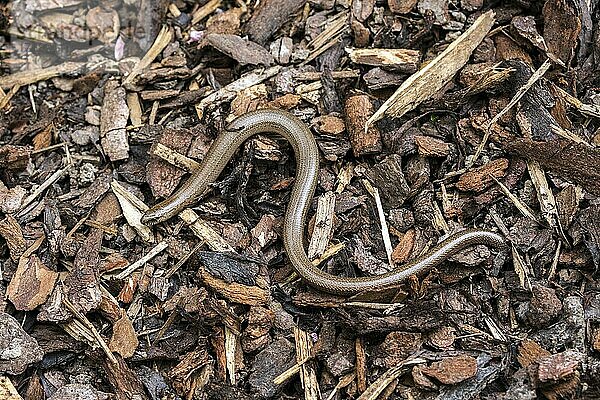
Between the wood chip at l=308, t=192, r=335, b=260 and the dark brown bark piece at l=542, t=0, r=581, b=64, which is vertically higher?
the dark brown bark piece at l=542, t=0, r=581, b=64

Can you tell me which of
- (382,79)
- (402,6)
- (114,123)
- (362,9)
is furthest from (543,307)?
(114,123)

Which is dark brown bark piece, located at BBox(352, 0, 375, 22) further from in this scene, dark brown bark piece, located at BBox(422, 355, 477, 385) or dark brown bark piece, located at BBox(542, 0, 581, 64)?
dark brown bark piece, located at BBox(422, 355, 477, 385)

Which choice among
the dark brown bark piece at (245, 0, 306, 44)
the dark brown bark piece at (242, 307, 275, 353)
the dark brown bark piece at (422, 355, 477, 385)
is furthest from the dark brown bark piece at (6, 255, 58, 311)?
the dark brown bark piece at (422, 355, 477, 385)

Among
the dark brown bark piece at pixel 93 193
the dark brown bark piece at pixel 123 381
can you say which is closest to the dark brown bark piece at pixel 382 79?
the dark brown bark piece at pixel 93 193

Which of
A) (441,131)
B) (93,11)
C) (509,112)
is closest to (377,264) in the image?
(441,131)

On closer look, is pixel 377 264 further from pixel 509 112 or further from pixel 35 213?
pixel 35 213
